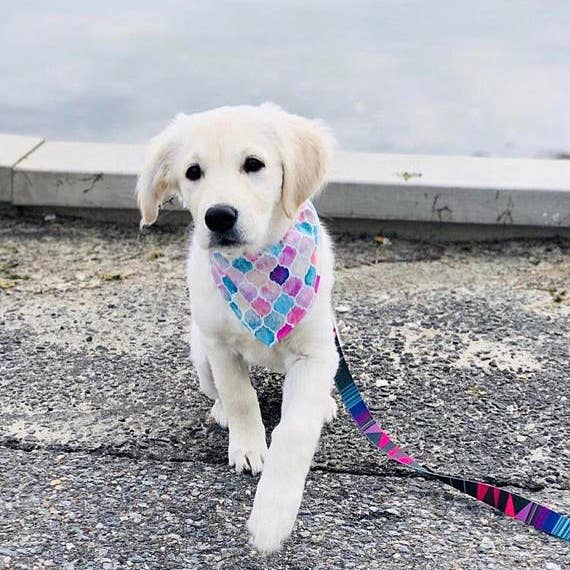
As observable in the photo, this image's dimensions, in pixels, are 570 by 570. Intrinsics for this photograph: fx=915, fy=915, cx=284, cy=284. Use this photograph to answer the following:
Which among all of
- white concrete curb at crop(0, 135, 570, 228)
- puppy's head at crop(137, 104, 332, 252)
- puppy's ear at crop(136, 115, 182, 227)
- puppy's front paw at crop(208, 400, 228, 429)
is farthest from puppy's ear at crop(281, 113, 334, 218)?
white concrete curb at crop(0, 135, 570, 228)

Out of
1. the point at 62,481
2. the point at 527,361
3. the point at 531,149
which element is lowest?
the point at 62,481

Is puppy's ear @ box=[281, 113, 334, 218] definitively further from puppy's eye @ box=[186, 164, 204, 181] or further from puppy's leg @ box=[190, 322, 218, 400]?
puppy's leg @ box=[190, 322, 218, 400]

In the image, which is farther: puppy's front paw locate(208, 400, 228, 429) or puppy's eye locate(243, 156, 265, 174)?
puppy's front paw locate(208, 400, 228, 429)

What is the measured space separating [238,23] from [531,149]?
153 inches

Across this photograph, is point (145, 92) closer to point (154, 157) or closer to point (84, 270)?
point (84, 270)

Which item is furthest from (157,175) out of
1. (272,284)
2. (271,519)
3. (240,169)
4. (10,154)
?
(10,154)

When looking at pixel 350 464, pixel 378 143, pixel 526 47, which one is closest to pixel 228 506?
pixel 350 464

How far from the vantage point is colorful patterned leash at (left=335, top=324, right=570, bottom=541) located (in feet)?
8.03

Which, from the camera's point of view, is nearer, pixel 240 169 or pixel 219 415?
pixel 240 169

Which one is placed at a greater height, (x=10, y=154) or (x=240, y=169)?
(x=240, y=169)

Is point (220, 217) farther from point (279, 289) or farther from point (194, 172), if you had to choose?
point (279, 289)

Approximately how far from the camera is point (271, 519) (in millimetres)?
2270

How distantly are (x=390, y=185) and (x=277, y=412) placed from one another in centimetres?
177

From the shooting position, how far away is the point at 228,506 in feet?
8.61
